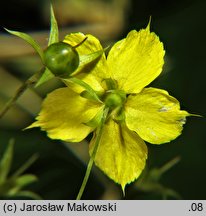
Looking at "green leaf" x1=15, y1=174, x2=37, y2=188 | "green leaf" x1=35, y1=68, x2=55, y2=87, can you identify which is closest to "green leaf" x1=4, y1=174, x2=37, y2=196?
"green leaf" x1=15, y1=174, x2=37, y2=188

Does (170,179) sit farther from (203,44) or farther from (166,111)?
(166,111)

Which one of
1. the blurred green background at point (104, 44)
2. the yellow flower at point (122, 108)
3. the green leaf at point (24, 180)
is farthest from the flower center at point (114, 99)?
the blurred green background at point (104, 44)

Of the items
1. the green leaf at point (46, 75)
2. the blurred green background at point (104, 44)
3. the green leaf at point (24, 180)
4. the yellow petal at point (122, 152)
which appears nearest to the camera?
the green leaf at point (46, 75)

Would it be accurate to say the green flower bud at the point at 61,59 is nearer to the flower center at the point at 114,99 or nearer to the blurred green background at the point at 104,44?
the flower center at the point at 114,99

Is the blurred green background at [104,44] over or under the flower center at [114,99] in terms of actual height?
under

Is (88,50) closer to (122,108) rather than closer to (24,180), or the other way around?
(122,108)

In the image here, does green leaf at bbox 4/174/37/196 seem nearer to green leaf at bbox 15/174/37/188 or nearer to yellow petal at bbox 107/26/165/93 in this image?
green leaf at bbox 15/174/37/188
